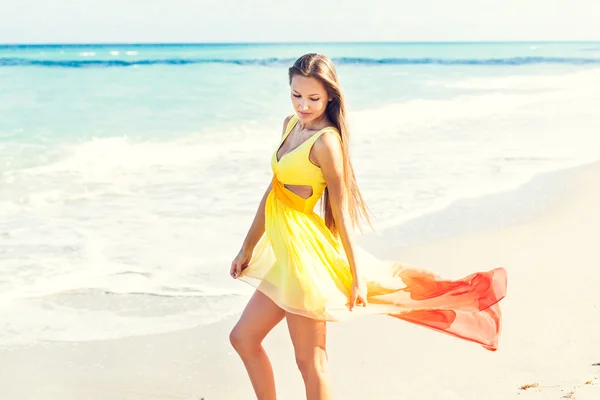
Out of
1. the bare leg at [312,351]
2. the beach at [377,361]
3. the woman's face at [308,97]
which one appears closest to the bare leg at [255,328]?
the bare leg at [312,351]

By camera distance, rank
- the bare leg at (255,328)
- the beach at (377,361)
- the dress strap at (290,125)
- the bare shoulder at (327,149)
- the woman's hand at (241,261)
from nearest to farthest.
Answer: the bare shoulder at (327,149) → the bare leg at (255,328) → the dress strap at (290,125) → the woman's hand at (241,261) → the beach at (377,361)

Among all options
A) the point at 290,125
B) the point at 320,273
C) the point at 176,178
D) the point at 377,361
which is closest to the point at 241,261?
the point at 320,273

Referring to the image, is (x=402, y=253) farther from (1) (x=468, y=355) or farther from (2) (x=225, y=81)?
(2) (x=225, y=81)

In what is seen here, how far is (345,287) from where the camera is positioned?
9.69 feet

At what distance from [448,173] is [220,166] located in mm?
3416

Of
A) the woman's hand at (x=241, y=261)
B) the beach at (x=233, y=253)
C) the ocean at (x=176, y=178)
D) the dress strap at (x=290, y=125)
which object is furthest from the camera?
the ocean at (x=176, y=178)

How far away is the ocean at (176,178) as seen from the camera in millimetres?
5449

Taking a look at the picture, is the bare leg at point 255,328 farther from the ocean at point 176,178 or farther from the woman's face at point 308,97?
the ocean at point 176,178

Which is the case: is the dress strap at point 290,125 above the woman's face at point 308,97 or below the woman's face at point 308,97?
below

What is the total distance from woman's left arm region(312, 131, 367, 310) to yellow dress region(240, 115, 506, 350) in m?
0.04

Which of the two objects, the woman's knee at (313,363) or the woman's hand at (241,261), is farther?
the woman's hand at (241,261)

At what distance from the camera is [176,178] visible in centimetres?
1025

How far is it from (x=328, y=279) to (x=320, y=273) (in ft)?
0.13

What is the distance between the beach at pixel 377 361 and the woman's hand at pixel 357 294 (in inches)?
47.2
